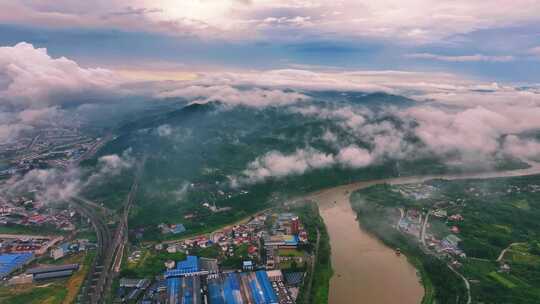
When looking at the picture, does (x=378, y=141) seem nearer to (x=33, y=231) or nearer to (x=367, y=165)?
(x=367, y=165)

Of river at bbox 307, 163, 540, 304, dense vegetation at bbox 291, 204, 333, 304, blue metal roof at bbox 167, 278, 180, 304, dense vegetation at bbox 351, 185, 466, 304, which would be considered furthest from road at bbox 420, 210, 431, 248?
blue metal roof at bbox 167, 278, 180, 304

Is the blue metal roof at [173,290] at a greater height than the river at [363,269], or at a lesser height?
greater

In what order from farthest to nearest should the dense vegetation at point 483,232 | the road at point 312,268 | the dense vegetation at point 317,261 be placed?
the dense vegetation at point 483,232, the dense vegetation at point 317,261, the road at point 312,268

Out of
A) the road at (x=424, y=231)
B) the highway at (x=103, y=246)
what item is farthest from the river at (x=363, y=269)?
the highway at (x=103, y=246)

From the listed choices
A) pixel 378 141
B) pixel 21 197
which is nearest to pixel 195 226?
pixel 21 197

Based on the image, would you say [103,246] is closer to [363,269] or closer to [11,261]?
[11,261]

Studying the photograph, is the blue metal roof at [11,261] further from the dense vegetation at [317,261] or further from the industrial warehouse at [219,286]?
the dense vegetation at [317,261]

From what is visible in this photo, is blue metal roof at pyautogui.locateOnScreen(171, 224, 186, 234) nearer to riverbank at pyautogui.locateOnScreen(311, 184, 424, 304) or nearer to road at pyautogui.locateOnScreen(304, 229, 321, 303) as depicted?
road at pyautogui.locateOnScreen(304, 229, 321, 303)

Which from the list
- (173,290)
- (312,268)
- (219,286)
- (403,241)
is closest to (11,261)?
(173,290)
